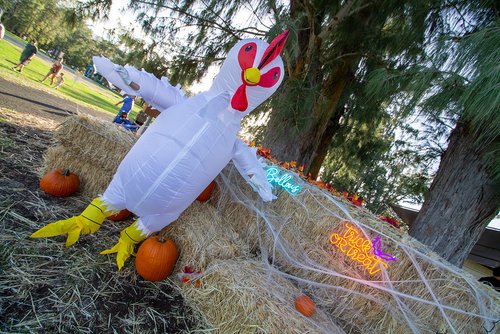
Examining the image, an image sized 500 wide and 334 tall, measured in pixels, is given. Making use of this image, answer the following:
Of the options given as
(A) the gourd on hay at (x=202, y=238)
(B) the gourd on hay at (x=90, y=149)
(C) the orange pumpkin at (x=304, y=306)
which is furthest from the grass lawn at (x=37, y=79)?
(C) the orange pumpkin at (x=304, y=306)

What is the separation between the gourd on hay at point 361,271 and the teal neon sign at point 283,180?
0.24 feet

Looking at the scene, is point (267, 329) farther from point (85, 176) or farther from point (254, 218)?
point (85, 176)

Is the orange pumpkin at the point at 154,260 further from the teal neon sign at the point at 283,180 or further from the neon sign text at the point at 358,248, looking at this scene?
the neon sign text at the point at 358,248

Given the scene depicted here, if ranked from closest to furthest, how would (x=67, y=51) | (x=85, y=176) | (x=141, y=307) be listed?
(x=141, y=307) < (x=85, y=176) < (x=67, y=51)

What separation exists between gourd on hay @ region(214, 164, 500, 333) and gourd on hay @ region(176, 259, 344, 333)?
0.26 metres

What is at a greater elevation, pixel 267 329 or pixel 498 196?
pixel 498 196

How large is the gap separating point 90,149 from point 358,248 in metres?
2.92

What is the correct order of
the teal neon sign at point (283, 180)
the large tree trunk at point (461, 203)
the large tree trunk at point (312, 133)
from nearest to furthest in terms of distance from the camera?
the teal neon sign at point (283, 180) → the large tree trunk at point (461, 203) → the large tree trunk at point (312, 133)

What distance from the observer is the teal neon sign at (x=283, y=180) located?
271cm

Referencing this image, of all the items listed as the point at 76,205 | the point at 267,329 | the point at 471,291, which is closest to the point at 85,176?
the point at 76,205

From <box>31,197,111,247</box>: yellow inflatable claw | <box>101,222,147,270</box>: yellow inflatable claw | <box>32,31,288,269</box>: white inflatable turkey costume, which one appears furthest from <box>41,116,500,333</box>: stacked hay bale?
<box>31,197,111,247</box>: yellow inflatable claw

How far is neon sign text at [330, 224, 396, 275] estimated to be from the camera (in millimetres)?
2180

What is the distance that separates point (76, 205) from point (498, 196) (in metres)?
4.80

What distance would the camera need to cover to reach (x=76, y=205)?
9.28 ft
